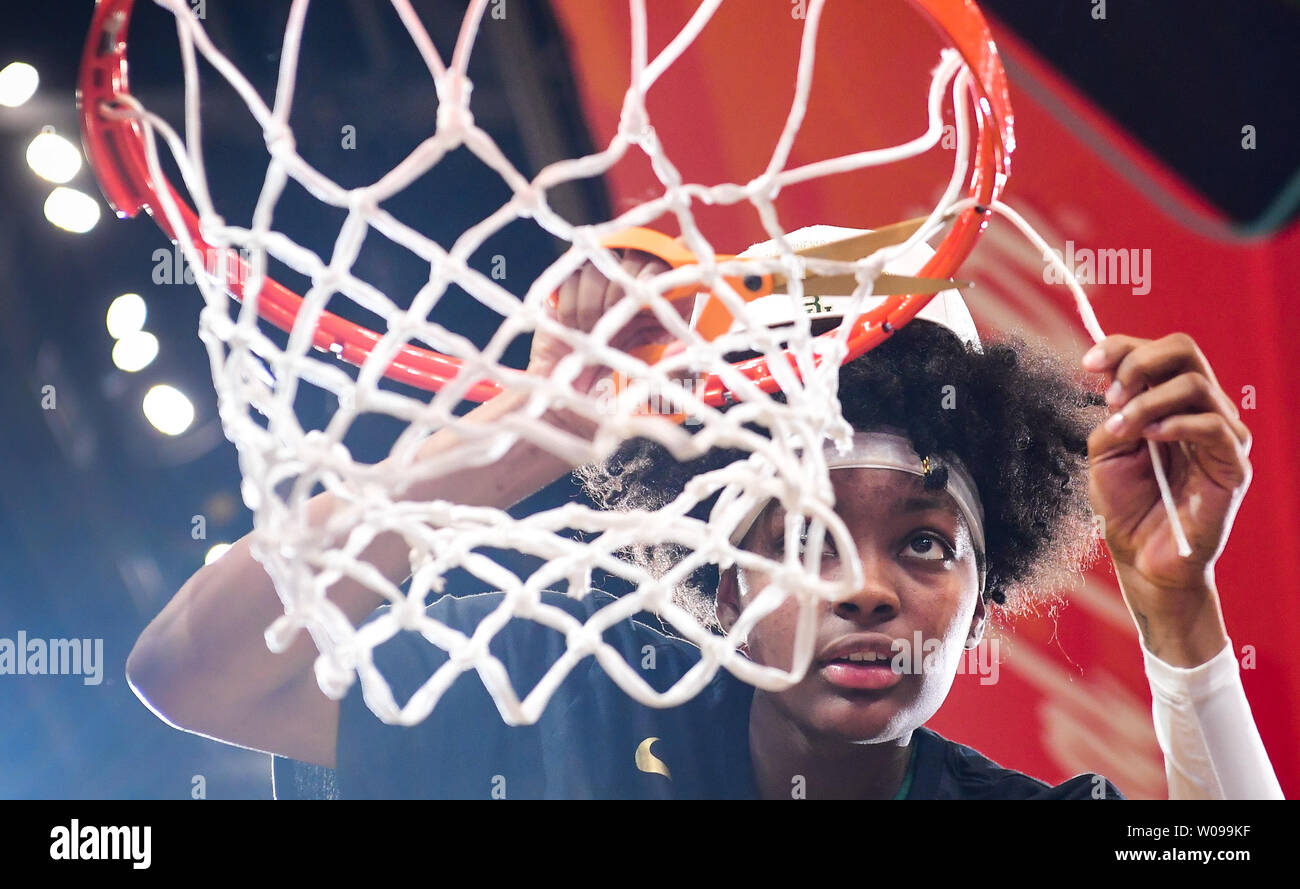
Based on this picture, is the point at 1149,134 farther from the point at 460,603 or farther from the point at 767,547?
the point at 460,603

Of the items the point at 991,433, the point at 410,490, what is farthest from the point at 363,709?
the point at 991,433

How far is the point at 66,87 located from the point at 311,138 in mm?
296

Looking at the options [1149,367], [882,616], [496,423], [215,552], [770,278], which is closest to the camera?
[496,423]

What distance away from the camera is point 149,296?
137 centimetres

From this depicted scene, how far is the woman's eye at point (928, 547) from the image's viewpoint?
1.13 metres

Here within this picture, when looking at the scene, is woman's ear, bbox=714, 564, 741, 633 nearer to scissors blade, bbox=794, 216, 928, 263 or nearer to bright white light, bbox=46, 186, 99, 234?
scissors blade, bbox=794, 216, 928, 263

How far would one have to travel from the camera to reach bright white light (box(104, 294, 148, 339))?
1364 mm

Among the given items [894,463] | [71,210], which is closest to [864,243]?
[894,463]

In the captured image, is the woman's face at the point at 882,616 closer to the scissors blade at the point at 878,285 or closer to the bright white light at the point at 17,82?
the scissors blade at the point at 878,285

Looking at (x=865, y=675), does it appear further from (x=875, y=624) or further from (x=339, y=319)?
(x=339, y=319)

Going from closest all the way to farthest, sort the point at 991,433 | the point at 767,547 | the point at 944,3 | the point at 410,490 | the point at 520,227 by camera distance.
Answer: the point at 944,3 → the point at 410,490 → the point at 767,547 → the point at 991,433 → the point at 520,227

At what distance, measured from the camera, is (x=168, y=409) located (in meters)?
1.36

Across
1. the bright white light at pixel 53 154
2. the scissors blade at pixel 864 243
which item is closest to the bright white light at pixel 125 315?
the bright white light at pixel 53 154

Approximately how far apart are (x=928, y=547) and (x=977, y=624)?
0.46 feet
